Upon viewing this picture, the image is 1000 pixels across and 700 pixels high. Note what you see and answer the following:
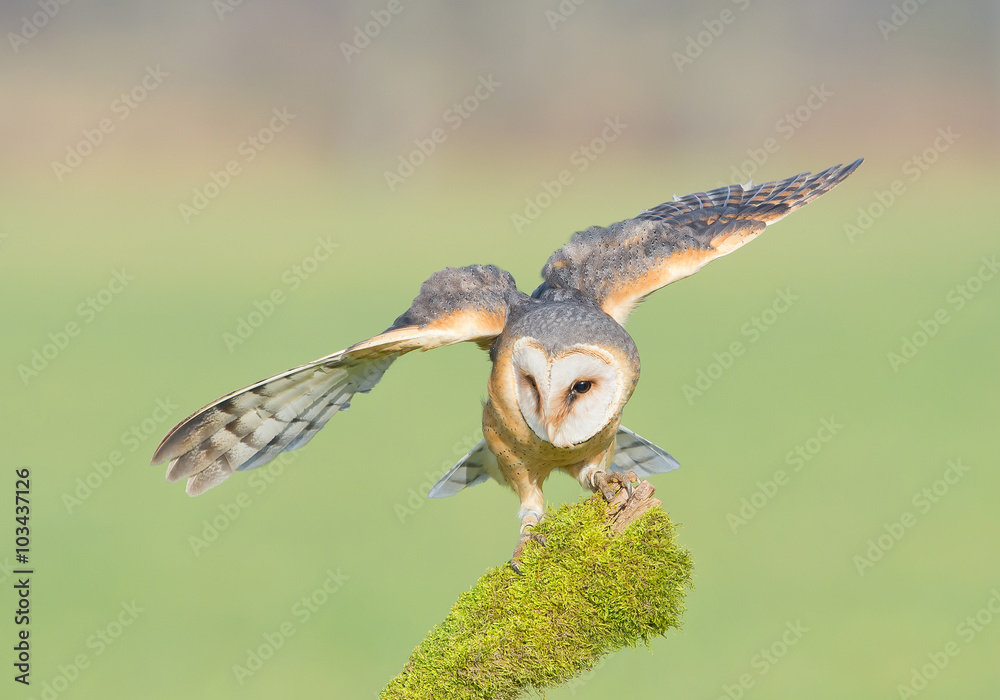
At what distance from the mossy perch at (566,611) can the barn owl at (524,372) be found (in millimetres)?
227

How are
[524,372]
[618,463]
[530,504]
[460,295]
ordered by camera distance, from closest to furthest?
[524,372] → [530,504] → [460,295] → [618,463]

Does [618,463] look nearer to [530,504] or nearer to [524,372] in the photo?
[530,504]

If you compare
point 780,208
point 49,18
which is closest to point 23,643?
point 780,208

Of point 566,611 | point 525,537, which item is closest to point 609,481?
point 525,537

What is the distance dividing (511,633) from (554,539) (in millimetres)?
408

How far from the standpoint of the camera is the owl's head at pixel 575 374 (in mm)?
4688

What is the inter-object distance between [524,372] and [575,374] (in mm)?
322

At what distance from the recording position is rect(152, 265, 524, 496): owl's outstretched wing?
4.96 metres

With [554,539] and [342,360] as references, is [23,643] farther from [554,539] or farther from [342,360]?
[554,539]

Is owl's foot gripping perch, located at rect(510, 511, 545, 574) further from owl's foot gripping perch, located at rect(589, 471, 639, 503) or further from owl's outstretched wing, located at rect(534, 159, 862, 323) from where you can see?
owl's outstretched wing, located at rect(534, 159, 862, 323)

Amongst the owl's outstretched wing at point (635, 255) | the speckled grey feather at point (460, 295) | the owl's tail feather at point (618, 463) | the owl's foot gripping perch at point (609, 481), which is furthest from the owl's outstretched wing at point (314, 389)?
the owl's foot gripping perch at point (609, 481)

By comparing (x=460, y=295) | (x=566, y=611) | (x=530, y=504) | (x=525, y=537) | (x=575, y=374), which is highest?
(x=460, y=295)

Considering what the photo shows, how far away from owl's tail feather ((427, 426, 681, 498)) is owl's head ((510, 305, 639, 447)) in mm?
1205

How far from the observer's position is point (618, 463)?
675cm
